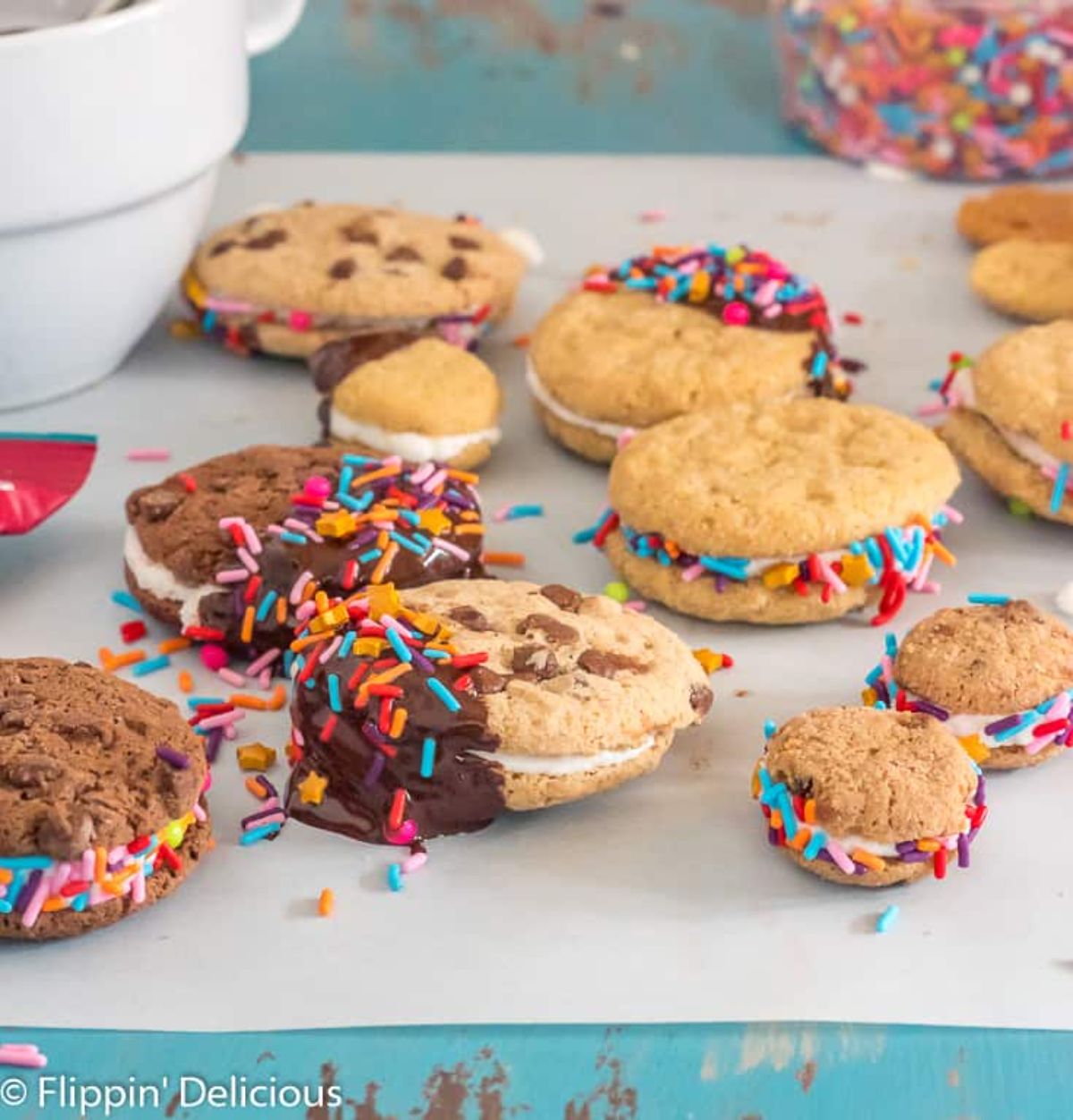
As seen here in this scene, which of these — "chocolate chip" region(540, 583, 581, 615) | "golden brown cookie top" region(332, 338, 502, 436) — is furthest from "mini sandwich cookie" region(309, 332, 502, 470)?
"chocolate chip" region(540, 583, 581, 615)

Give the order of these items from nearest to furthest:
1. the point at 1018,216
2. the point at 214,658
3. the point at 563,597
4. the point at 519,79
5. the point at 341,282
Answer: the point at 563,597
the point at 214,658
the point at 341,282
the point at 1018,216
the point at 519,79

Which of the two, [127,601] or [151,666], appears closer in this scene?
[151,666]

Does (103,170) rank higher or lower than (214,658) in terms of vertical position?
higher

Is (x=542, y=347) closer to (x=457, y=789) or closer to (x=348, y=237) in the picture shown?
(x=348, y=237)

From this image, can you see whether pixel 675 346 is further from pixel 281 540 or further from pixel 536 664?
pixel 536 664

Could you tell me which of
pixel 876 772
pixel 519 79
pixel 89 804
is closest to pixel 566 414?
pixel 876 772

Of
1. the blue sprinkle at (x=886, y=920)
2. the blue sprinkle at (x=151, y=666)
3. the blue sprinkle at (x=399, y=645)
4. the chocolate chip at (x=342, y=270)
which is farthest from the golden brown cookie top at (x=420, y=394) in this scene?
the blue sprinkle at (x=886, y=920)

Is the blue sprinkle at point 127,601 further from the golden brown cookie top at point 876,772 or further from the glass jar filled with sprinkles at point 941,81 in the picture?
the glass jar filled with sprinkles at point 941,81

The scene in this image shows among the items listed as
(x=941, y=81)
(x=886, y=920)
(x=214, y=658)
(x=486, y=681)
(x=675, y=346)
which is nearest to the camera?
(x=886, y=920)
